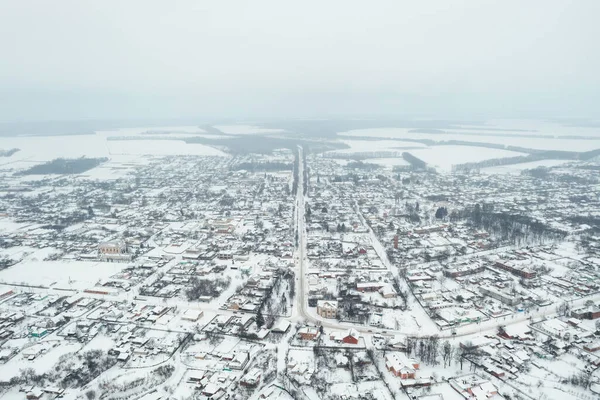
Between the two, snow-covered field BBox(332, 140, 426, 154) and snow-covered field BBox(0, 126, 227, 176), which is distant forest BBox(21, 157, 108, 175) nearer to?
snow-covered field BBox(0, 126, 227, 176)

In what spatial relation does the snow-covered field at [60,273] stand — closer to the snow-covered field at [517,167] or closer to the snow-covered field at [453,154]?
the snow-covered field at [453,154]

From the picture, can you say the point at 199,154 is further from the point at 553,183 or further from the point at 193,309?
the point at 193,309

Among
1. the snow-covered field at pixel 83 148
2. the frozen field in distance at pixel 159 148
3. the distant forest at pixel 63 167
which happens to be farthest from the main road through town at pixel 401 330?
the frozen field in distance at pixel 159 148

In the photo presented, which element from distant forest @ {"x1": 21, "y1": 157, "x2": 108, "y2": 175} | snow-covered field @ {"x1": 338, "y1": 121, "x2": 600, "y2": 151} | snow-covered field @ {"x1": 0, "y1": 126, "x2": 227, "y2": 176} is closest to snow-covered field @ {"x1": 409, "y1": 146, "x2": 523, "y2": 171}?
snow-covered field @ {"x1": 338, "y1": 121, "x2": 600, "y2": 151}

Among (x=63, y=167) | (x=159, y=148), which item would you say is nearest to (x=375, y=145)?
(x=159, y=148)

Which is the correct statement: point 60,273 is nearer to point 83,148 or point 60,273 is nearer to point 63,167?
point 63,167

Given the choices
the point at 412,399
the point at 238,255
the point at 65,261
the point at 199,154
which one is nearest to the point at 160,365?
the point at 412,399
